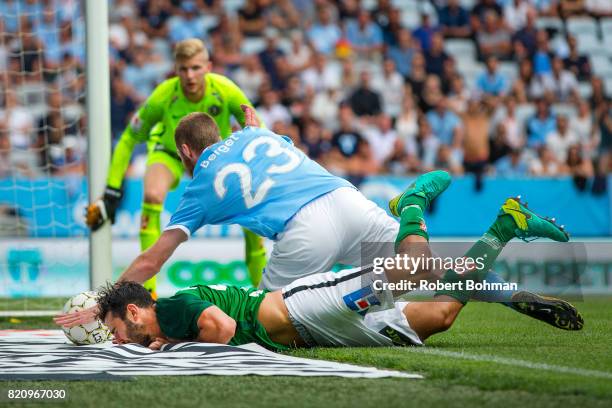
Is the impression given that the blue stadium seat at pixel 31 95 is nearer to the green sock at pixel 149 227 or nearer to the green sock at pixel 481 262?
the green sock at pixel 149 227

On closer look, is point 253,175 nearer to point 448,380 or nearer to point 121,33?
point 448,380

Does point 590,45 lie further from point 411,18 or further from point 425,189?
point 425,189

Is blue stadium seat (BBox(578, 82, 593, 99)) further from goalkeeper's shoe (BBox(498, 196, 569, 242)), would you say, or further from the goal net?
goalkeeper's shoe (BBox(498, 196, 569, 242))

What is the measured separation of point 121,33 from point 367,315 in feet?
36.4

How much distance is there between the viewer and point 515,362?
525cm

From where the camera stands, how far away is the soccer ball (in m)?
6.43

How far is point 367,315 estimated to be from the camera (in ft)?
20.0

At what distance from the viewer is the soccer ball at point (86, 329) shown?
6.43 m

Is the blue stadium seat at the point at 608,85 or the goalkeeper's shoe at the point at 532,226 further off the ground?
the blue stadium seat at the point at 608,85

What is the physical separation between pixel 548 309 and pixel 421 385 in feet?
5.81

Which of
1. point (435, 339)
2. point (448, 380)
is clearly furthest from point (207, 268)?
point (448, 380)

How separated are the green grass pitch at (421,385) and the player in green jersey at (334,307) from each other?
0.51ft

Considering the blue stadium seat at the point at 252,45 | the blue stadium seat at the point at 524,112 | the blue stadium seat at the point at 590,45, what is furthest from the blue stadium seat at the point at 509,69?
the blue stadium seat at the point at 252,45

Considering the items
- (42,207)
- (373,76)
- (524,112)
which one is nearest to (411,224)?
(42,207)
